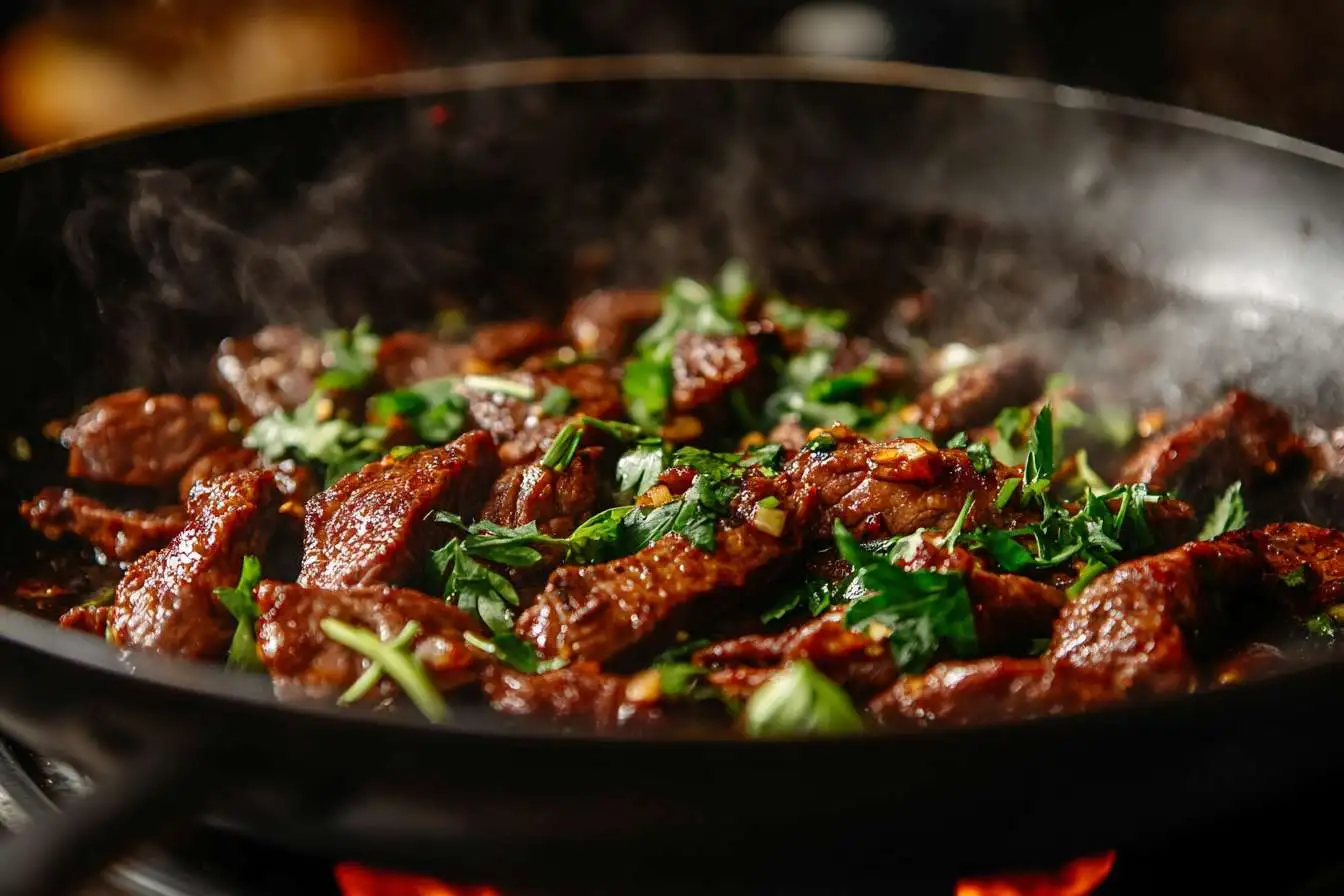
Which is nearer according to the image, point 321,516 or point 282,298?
point 321,516

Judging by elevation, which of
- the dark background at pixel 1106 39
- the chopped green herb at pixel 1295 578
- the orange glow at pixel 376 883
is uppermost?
the dark background at pixel 1106 39

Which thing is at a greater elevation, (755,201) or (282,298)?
(755,201)

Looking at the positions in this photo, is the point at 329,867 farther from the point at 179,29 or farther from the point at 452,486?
the point at 179,29

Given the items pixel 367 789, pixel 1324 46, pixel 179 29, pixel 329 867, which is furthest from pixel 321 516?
pixel 1324 46

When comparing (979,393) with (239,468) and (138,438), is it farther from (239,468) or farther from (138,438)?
(138,438)

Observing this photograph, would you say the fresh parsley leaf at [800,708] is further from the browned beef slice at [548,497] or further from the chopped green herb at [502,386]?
the chopped green herb at [502,386]

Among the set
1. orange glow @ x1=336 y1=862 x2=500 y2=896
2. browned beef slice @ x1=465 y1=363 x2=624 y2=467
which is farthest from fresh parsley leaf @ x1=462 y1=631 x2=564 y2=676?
browned beef slice @ x1=465 y1=363 x2=624 y2=467

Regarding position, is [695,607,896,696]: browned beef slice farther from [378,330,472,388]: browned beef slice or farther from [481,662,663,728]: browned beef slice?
[378,330,472,388]: browned beef slice

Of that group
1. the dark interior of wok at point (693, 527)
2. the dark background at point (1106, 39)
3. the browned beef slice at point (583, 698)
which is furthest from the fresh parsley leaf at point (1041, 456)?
the dark background at point (1106, 39)
